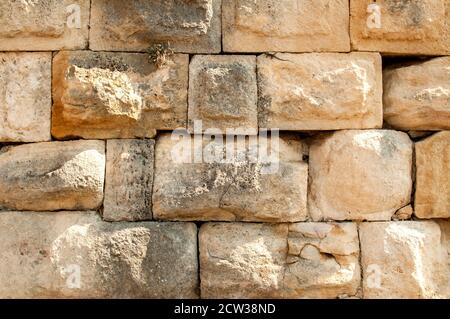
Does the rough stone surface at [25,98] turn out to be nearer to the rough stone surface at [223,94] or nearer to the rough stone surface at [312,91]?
the rough stone surface at [223,94]

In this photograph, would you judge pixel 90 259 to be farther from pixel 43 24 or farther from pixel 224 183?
pixel 43 24

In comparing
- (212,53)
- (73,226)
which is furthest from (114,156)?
(212,53)

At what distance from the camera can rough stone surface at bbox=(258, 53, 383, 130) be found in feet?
11.3

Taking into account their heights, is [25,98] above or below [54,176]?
above

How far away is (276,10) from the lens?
346 centimetres

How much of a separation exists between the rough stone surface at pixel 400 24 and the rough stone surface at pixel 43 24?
5.86 feet

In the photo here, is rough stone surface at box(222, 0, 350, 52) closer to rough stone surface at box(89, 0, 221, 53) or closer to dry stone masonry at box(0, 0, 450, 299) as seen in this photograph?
dry stone masonry at box(0, 0, 450, 299)

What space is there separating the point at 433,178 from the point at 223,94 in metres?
1.49

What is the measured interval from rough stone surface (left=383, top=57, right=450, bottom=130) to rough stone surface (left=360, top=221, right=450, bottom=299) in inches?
26.8

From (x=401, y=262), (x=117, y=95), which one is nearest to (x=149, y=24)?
(x=117, y=95)

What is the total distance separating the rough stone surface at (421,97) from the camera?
352 cm

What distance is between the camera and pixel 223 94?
11.2 feet

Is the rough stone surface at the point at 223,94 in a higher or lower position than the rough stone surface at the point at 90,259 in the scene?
higher

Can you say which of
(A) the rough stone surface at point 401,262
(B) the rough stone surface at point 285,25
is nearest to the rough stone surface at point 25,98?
(B) the rough stone surface at point 285,25
